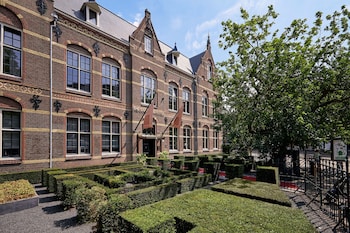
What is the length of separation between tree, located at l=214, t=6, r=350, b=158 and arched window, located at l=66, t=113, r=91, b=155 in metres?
11.1

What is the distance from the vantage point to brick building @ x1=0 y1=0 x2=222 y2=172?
10.3 meters

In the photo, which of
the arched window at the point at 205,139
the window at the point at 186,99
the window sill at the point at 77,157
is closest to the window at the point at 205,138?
the arched window at the point at 205,139

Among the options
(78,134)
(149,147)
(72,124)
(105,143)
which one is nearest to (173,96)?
(149,147)

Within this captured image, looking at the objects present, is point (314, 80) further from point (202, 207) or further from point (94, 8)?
point (94, 8)

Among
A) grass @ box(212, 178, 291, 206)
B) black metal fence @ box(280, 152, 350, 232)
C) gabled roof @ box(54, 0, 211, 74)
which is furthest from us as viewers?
gabled roof @ box(54, 0, 211, 74)

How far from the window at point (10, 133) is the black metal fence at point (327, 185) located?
1451 cm

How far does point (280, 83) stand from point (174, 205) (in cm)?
1125

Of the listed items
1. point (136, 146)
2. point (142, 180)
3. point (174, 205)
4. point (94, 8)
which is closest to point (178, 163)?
point (136, 146)

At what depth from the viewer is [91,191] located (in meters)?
6.27

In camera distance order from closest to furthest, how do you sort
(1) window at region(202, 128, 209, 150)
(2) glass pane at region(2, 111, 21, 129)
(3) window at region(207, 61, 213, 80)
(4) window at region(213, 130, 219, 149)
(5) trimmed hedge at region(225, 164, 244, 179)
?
(2) glass pane at region(2, 111, 21, 129) → (5) trimmed hedge at region(225, 164, 244, 179) → (1) window at region(202, 128, 209, 150) → (3) window at region(207, 61, 213, 80) → (4) window at region(213, 130, 219, 149)

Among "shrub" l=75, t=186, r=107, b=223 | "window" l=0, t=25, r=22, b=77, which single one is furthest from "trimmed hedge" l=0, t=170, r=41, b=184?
"shrub" l=75, t=186, r=107, b=223

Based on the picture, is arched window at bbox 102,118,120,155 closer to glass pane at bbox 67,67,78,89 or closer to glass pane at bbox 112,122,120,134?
glass pane at bbox 112,122,120,134

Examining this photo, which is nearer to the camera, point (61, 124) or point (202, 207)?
point (202, 207)

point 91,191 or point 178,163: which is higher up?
point 91,191
